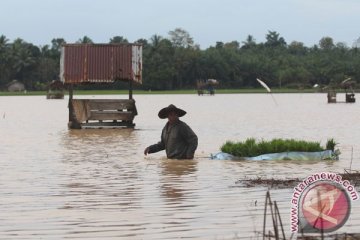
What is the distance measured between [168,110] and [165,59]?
9958 cm

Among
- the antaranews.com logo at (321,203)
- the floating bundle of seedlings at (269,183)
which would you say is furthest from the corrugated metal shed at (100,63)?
the antaranews.com logo at (321,203)

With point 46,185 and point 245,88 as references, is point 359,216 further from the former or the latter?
point 245,88

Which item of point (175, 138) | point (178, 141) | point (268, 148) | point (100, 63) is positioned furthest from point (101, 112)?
point (175, 138)

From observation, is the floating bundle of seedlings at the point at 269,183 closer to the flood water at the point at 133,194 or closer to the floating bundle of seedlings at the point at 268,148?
the flood water at the point at 133,194

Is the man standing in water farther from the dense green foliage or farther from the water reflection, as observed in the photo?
Result: the dense green foliage

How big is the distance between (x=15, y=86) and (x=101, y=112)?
298 feet

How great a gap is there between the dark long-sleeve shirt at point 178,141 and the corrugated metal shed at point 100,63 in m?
13.3

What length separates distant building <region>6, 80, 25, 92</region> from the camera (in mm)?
115875

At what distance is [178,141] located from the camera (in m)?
14.3

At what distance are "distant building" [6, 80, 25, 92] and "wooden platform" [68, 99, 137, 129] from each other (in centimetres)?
8957

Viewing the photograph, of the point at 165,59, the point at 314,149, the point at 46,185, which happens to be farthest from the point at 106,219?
the point at 165,59

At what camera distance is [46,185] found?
37.9 feet

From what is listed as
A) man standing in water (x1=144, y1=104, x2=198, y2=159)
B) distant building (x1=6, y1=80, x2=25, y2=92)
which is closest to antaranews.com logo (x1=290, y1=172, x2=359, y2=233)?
man standing in water (x1=144, y1=104, x2=198, y2=159)

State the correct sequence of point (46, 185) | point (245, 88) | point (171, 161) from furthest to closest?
point (245, 88), point (171, 161), point (46, 185)
